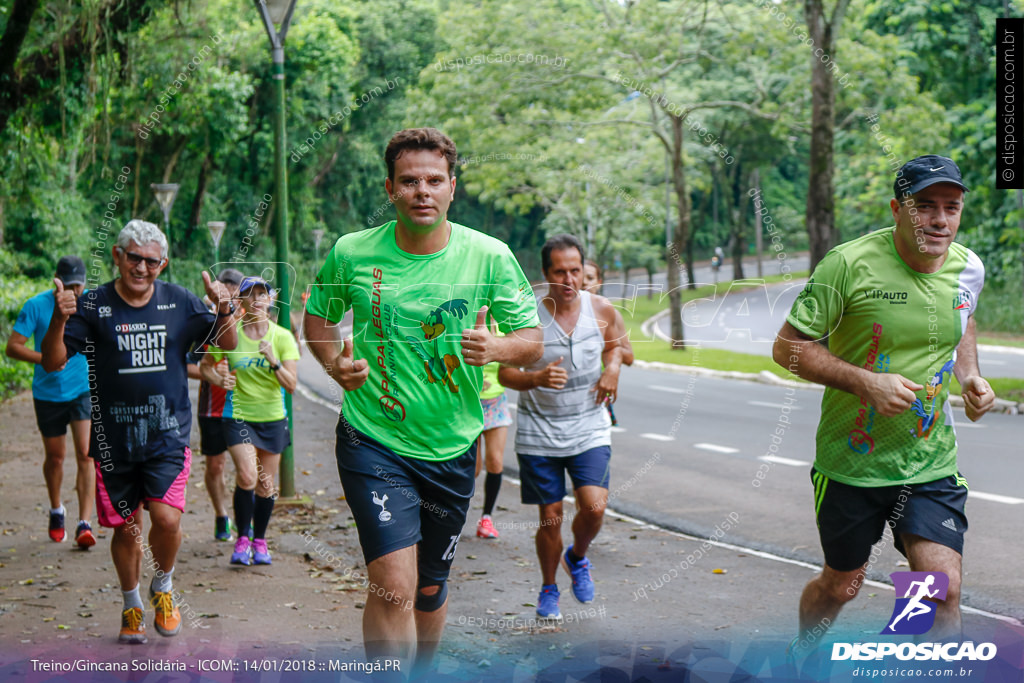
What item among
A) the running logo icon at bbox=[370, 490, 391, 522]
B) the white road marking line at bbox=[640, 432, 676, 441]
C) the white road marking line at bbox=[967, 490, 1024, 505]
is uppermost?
the running logo icon at bbox=[370, 490, 391, 522]

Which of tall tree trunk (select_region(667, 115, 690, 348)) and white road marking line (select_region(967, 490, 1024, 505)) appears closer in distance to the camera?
white road marking line (select_region(967, 490, 1024, 505))

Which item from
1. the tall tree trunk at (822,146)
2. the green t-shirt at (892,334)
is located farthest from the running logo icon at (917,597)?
the tall tree trunk at (822,146)

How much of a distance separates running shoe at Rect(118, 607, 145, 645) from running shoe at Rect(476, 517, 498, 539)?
113 inches

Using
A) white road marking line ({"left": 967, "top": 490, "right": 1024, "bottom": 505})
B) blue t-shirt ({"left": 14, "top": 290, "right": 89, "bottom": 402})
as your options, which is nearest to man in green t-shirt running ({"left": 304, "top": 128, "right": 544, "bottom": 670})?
blue t-shirt ({"left": 14, "top": 290, "right": 89, "bottom": 402})

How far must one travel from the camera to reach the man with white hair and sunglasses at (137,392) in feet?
16.7

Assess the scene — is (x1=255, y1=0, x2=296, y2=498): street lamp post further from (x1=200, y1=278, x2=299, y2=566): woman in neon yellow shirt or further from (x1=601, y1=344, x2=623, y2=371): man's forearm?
(x1=601, y1=344, x2=623, y2=371): man's forearm

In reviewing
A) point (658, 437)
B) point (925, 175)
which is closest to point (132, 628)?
point (925, 175)

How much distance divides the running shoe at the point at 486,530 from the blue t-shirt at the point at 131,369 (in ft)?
9.30

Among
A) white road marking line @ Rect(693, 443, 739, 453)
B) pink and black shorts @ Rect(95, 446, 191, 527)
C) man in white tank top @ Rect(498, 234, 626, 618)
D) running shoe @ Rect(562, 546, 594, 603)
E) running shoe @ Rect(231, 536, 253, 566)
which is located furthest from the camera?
white road marking line @ Rect(693, 443, 739, 453)

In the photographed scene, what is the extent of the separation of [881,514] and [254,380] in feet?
13.3

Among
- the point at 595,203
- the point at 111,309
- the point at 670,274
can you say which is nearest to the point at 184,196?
the point at 595,203

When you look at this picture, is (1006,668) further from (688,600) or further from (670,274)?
(670,274)

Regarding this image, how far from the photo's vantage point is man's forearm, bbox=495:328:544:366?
3.95m

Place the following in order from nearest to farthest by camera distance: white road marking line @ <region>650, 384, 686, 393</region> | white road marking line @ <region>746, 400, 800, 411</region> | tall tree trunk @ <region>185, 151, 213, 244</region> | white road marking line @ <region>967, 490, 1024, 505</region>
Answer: white road marking line @ <region>967, 490, 1024, 505</region> → white road marking line @ <region>746, 400, 800, 411</region> → white road marking line @ <region>650, 384, 686, 393</region> → tall tree trunk @ <region>185, 151, 213, 244</region>
